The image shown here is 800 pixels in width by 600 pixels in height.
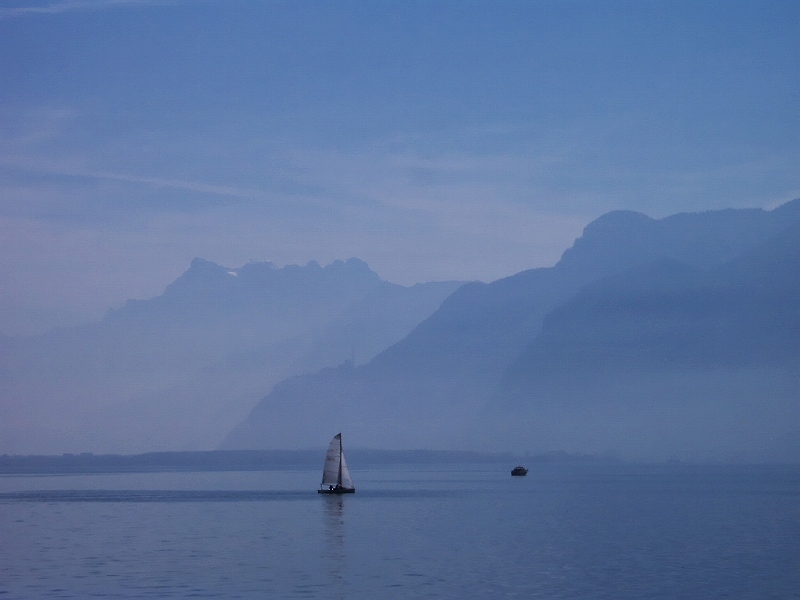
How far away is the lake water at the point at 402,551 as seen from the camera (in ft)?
212

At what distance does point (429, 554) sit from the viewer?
276ft

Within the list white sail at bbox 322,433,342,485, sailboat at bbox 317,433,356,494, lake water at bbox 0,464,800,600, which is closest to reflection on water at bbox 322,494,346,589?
lake water at bbox 0,464,800,600

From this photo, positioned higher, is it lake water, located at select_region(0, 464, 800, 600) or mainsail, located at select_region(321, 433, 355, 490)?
mainsail, located at select_region(321, 433, 355, 490)

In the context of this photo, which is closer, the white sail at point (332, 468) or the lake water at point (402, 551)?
the lake water at point (402, 551)

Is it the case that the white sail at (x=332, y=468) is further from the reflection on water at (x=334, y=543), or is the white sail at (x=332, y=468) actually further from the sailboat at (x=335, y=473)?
the reflection on water at (x=334, y=543)

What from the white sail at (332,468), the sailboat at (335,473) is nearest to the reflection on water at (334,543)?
the white sail at (332,468)

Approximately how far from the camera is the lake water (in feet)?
212

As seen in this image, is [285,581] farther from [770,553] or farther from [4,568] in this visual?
[770,553]

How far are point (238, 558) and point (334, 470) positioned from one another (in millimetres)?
101927

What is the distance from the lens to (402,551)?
3447 inches

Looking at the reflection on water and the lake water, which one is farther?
the reflection on water

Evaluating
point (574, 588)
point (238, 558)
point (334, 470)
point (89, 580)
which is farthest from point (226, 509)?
point (574, 588)

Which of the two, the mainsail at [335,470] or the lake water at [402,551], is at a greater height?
the mainsail at [335,470]

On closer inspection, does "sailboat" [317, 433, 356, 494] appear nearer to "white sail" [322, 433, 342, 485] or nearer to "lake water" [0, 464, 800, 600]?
"white sail" [322, 433, 342, 485]
